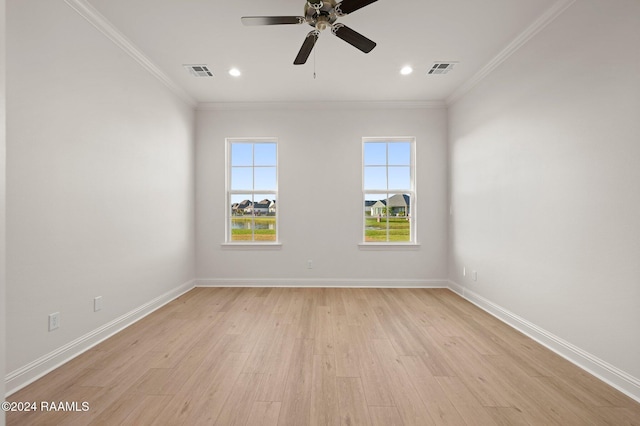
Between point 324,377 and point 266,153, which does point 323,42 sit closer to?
point 266,153

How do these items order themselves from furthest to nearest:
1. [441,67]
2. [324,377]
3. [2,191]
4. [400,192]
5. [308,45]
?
1. [400,192]
2. [441,67]
3. [308,45]
4. [324,377]
5. [2,191]

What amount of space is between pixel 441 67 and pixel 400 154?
1474 millimetres

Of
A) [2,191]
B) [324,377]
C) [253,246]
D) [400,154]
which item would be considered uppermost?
[400,154]

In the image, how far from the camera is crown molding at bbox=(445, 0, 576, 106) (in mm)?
2400

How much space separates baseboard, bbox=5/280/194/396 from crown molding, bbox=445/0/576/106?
485cm

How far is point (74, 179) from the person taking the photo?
2.35m

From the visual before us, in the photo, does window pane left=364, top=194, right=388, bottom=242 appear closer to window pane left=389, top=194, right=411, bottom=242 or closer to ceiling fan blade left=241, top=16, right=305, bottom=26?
window pane left=389, top=194, right=411, bottom=242

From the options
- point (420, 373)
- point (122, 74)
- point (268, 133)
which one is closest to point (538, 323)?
point (420, 373)

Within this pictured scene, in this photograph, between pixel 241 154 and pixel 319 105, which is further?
pixel 241 154

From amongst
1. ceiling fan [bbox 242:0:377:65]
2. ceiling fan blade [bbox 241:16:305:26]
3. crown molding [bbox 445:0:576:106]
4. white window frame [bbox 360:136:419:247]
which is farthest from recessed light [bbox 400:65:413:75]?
ceiling fan blade [bbox 241:16:305:26]

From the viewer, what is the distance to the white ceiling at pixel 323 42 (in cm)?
249

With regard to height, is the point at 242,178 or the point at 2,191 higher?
the point at 242,178

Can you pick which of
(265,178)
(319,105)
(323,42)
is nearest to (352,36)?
(323,42)

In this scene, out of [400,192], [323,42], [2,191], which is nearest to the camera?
[2,191]
